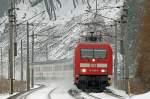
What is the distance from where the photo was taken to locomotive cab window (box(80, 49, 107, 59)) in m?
43.2

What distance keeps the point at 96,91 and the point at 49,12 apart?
146508 mm

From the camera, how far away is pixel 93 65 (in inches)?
1693

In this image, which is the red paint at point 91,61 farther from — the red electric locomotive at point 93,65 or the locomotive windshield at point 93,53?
the locomotive windshield at point 93,53

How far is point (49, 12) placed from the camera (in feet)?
625

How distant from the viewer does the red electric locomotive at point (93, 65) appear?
42.8 metres

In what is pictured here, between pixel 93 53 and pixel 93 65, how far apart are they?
38.1 inches

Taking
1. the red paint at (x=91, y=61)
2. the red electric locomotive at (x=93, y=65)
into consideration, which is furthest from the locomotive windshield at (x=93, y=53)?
the red paint at (x=91, y=61)

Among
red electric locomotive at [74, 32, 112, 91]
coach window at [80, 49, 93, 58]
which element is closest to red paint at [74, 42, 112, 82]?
red electric locomotive at [74, 32, 112, 91]

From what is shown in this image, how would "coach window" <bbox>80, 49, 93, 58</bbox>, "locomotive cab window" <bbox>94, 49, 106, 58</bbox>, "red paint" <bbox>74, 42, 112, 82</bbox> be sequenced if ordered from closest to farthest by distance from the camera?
"red paint" <bbox>74, 42, 112, 82</bbox> < "coach window" <bbox>80, 49, 93, 58</bbox> < "locomotive cab window" <bbox>94, 49, 106, 58</bbox>

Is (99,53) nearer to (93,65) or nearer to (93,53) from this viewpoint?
(93,53)

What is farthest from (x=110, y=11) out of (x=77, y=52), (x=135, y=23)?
(x=77, y=52)

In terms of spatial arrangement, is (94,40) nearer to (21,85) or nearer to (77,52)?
(77,52)

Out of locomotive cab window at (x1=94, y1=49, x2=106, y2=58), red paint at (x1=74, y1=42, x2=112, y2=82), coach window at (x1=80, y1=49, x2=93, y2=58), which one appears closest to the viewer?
red paint at (x1=74, y1=42, x2=112, y2=82)

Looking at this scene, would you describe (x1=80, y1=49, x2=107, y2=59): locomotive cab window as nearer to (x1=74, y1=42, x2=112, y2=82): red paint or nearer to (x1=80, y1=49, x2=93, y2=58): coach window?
(x1=80, y1=49, x2=93, y2=58): coach window
